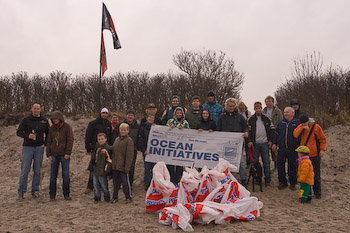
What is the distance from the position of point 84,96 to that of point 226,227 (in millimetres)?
14992

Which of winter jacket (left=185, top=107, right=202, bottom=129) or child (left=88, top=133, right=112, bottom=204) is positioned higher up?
winter jacket (left=185, top=107, right=202, bottom=129)

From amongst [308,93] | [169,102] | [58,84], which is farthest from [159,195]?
[58,84]

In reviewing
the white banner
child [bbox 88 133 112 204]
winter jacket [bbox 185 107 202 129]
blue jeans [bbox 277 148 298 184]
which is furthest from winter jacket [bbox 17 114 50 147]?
blue jeans [bbox 277 148 298 184]

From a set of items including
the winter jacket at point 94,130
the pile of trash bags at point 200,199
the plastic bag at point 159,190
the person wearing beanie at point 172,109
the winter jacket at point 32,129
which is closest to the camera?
the pile of trash bags at point 200,199

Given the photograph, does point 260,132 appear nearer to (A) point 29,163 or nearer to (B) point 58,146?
(B) point 58,146

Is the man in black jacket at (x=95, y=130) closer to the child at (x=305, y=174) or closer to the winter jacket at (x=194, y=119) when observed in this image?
the winter jacket at (x=194, y=119)

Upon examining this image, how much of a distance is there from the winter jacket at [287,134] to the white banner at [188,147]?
3.56ft

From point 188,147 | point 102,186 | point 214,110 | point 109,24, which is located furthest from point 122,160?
point 109,24

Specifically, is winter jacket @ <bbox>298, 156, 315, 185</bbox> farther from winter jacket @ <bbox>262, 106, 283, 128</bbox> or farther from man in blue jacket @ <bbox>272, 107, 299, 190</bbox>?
winter jacket @ <bbox>262, 106, 283, 128</bbox>

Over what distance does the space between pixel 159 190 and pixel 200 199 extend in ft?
2.54

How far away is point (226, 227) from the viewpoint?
450cm

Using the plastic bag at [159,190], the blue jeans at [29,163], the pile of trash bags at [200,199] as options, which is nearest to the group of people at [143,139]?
the blue jeans at [29,163]

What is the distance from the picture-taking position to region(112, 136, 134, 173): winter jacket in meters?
6.14

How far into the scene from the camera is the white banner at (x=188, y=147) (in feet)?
24.1
